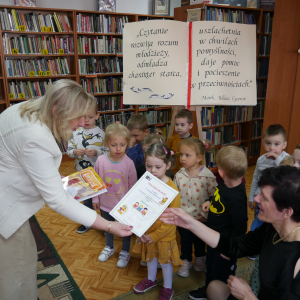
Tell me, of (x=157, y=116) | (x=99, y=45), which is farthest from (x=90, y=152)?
(x=157, y=116)

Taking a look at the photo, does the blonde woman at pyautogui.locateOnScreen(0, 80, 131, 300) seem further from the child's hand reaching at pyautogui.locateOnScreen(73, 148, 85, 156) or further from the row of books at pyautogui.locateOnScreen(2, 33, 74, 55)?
the row of books at pyautogui.locateOnScreen(2, 33, 74, 55)

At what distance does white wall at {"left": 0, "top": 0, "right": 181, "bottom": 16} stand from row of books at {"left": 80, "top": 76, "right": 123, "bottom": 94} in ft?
4.46

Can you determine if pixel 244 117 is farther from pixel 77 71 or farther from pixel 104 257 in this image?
pixel 104 257

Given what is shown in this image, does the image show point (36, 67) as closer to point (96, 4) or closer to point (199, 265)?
point (96, 4)

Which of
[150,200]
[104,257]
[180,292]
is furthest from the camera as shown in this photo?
[104,257]

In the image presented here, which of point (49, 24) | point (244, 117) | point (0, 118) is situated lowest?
point (244, 117)

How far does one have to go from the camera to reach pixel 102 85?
5.19 metres

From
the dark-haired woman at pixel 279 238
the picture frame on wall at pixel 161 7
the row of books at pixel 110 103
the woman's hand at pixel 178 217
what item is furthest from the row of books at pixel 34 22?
the dark-haired woman at pixel 279 238

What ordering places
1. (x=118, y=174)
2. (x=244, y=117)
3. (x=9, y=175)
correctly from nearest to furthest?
(x=9, y=175) → (x=118, y=174) → (x=244, y=117)

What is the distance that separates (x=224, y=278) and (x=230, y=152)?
0.85 metres

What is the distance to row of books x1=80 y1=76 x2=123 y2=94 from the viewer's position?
16.6 ft

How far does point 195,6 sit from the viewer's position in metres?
3.90

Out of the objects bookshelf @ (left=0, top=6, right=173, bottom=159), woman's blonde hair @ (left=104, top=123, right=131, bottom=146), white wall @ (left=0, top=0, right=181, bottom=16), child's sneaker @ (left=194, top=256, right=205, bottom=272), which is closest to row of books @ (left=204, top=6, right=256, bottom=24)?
bookshelf @ (left=0, top=6, right=173, bottom=159)

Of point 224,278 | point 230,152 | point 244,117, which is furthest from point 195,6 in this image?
point 224,278
